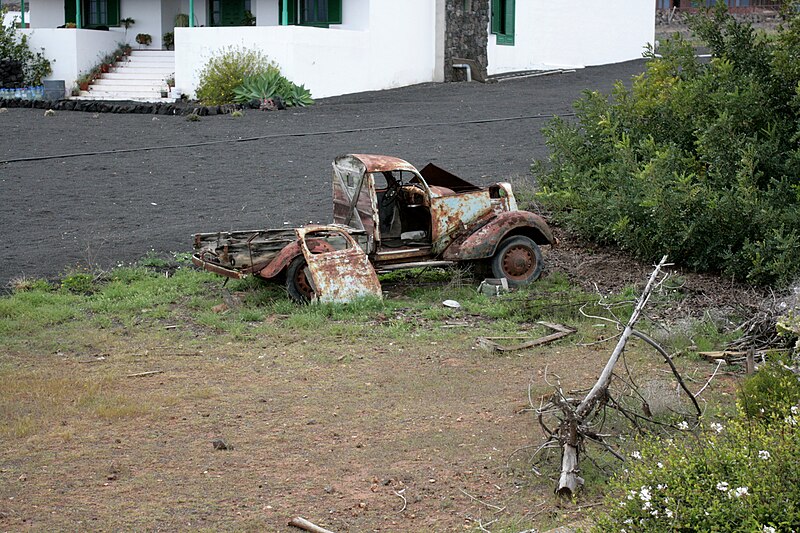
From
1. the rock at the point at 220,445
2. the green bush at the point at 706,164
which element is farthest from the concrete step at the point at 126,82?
the rock at the point at 220,445

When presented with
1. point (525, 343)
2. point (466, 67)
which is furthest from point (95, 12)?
point (525, 343)

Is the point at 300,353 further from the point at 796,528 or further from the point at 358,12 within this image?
the point at 358,12

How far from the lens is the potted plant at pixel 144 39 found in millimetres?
29591

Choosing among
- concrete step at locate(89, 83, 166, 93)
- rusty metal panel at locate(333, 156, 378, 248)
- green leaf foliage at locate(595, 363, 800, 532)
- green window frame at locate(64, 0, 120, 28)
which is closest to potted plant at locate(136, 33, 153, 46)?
green window frame at locate(64, 0, 120, 28)

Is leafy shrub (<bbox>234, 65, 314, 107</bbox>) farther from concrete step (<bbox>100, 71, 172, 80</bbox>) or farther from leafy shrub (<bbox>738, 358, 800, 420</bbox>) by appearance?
leafy shrub (<bbox>738, 358, 800, 420</bbox>)

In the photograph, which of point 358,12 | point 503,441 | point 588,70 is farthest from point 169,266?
point 588,70

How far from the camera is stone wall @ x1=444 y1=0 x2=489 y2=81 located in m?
30.0

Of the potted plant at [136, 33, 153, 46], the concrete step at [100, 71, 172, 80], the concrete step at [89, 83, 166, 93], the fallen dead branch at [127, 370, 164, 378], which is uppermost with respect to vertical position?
the potted plant at [136, 33, 153, 46]

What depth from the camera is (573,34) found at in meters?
34.6

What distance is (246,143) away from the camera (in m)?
19.5

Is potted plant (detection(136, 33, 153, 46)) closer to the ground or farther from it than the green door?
closer to the ground

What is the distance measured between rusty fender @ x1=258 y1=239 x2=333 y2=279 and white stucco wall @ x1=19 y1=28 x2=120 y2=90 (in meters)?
20.5

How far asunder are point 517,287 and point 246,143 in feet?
33.8

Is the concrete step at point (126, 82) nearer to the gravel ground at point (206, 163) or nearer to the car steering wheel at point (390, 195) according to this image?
the gravel ground at point (206, 163)
